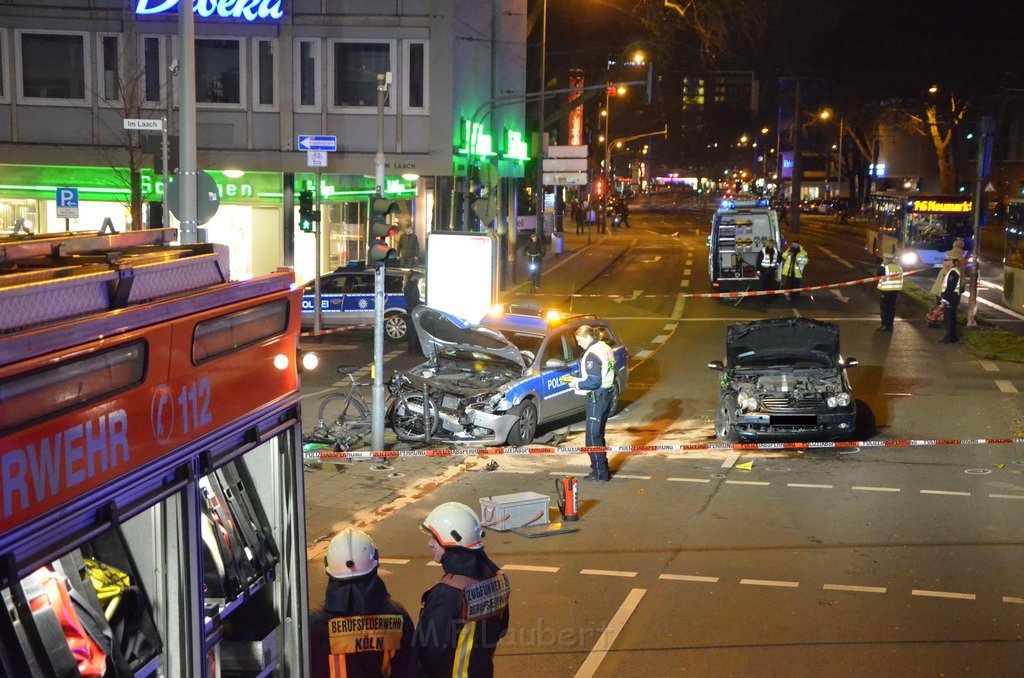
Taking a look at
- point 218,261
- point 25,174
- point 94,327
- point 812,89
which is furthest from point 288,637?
point 812,89

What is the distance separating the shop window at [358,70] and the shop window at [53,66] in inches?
258

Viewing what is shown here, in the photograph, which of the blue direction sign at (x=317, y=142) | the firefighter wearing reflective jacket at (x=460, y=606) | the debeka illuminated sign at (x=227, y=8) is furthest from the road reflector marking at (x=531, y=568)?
the debeka illuminated sign at (x=227, y=8)

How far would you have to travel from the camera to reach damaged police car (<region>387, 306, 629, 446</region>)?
49.4ft

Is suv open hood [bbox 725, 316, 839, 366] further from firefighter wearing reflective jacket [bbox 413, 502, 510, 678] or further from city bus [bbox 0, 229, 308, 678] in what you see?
city bus [bbox 0, 229, 308, 678]

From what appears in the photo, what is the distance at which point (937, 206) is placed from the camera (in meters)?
42.2

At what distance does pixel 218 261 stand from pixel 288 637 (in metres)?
1.43

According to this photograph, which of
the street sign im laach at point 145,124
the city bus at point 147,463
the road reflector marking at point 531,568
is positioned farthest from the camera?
the street sign im laach at point 145,124

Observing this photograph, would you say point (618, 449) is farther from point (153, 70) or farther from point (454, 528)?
point (153, 70)

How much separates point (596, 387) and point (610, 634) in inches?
200

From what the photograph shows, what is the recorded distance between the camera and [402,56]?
102ft

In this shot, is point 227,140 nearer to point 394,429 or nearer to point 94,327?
point 394,429

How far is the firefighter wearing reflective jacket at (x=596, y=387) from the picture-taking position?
1310 cm

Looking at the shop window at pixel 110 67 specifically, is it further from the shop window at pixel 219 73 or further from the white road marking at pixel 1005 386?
the white road marking at pixel 1005 386

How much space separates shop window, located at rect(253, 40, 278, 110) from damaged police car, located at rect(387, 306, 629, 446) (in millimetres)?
16736
